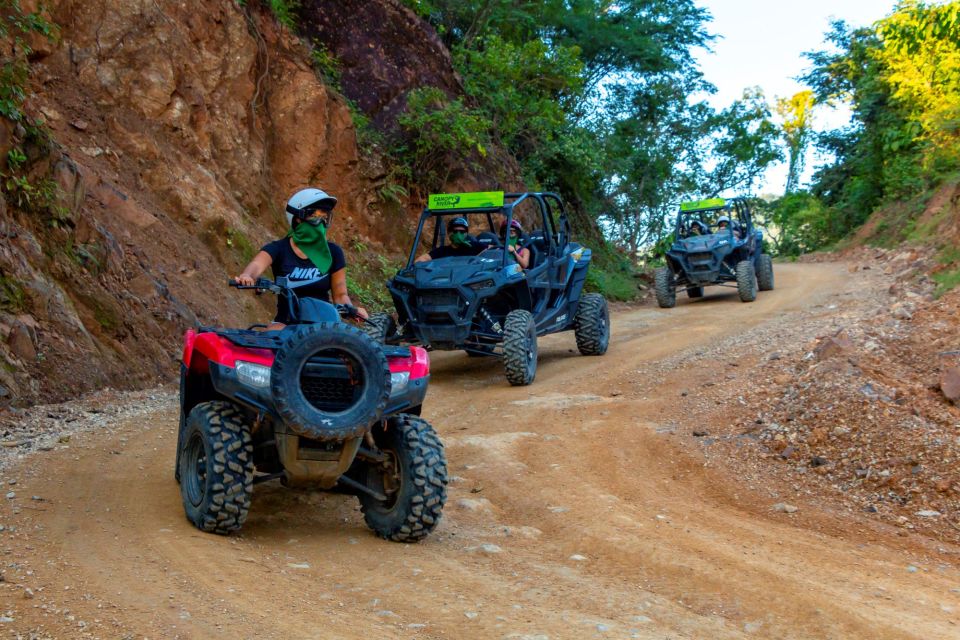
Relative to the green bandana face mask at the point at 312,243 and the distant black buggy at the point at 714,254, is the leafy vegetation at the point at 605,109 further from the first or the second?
the green bandana face mask at the point at 312,243

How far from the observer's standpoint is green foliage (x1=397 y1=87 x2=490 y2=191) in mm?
19172

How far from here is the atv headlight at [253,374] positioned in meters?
5.02

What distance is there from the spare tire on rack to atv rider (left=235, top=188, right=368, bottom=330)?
775 mm

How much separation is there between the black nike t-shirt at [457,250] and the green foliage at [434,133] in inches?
287

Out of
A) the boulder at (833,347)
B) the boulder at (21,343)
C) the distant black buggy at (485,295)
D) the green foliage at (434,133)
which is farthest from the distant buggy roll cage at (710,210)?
the boulder at (21,343)

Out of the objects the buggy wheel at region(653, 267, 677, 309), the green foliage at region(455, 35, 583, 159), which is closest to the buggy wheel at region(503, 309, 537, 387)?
the buggy wheel at region(653, 267, 677, 309)

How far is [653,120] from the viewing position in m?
35.5

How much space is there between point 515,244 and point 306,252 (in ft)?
20.9

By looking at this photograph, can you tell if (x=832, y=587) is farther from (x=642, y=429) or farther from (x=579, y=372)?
(x=579, y=372)

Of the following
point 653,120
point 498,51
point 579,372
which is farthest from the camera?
point 653,120

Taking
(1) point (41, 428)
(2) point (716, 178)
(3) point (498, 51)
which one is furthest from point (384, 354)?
(2) point (716, 178)

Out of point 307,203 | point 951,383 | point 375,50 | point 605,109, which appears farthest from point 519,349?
point 605,109

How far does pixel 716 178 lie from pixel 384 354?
125 ft

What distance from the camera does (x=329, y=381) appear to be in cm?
504
